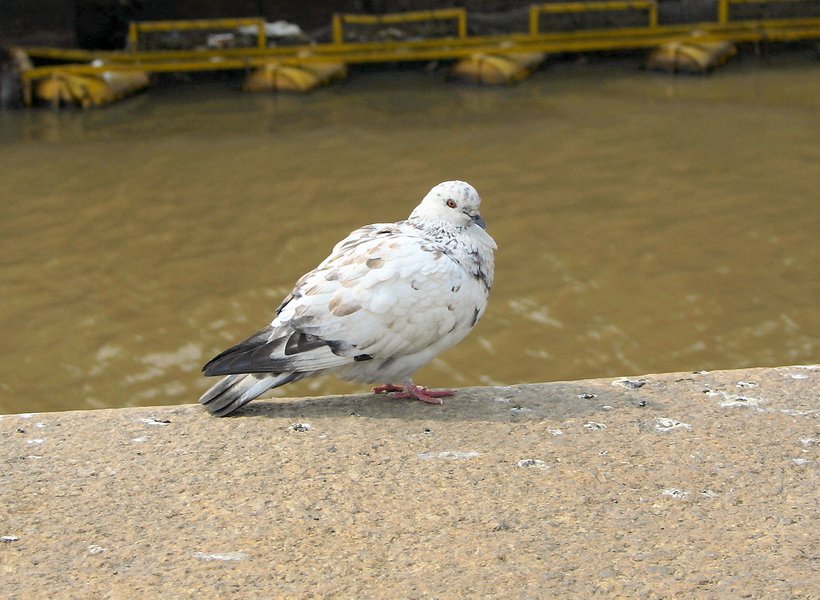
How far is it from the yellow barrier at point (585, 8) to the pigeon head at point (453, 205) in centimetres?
1052

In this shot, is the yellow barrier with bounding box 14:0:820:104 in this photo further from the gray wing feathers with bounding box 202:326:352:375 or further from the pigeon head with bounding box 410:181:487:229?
the gray wing feathers with bounding box 202:326:352:375

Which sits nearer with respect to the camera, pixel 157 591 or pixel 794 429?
pixel 157 591

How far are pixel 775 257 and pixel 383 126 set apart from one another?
16.6 ft

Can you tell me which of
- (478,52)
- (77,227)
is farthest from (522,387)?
(478,52)

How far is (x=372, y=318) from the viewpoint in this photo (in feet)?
13.6

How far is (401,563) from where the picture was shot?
10.2 feet

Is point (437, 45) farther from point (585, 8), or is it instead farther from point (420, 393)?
point (420, 393)

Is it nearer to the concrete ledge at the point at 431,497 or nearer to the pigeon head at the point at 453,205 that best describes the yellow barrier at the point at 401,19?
the pigeon head at the point at 453,205

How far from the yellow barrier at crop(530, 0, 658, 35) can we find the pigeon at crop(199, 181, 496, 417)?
10602 millimetres

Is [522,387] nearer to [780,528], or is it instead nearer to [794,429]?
[794,429]

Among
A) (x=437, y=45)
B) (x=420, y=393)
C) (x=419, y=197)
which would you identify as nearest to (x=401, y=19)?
(x=437, y=45)

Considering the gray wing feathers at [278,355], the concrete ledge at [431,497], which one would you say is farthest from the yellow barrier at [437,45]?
the concrete ledge at [431,497]

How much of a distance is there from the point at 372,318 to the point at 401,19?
1092 cm

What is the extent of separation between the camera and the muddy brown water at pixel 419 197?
23.5ft
